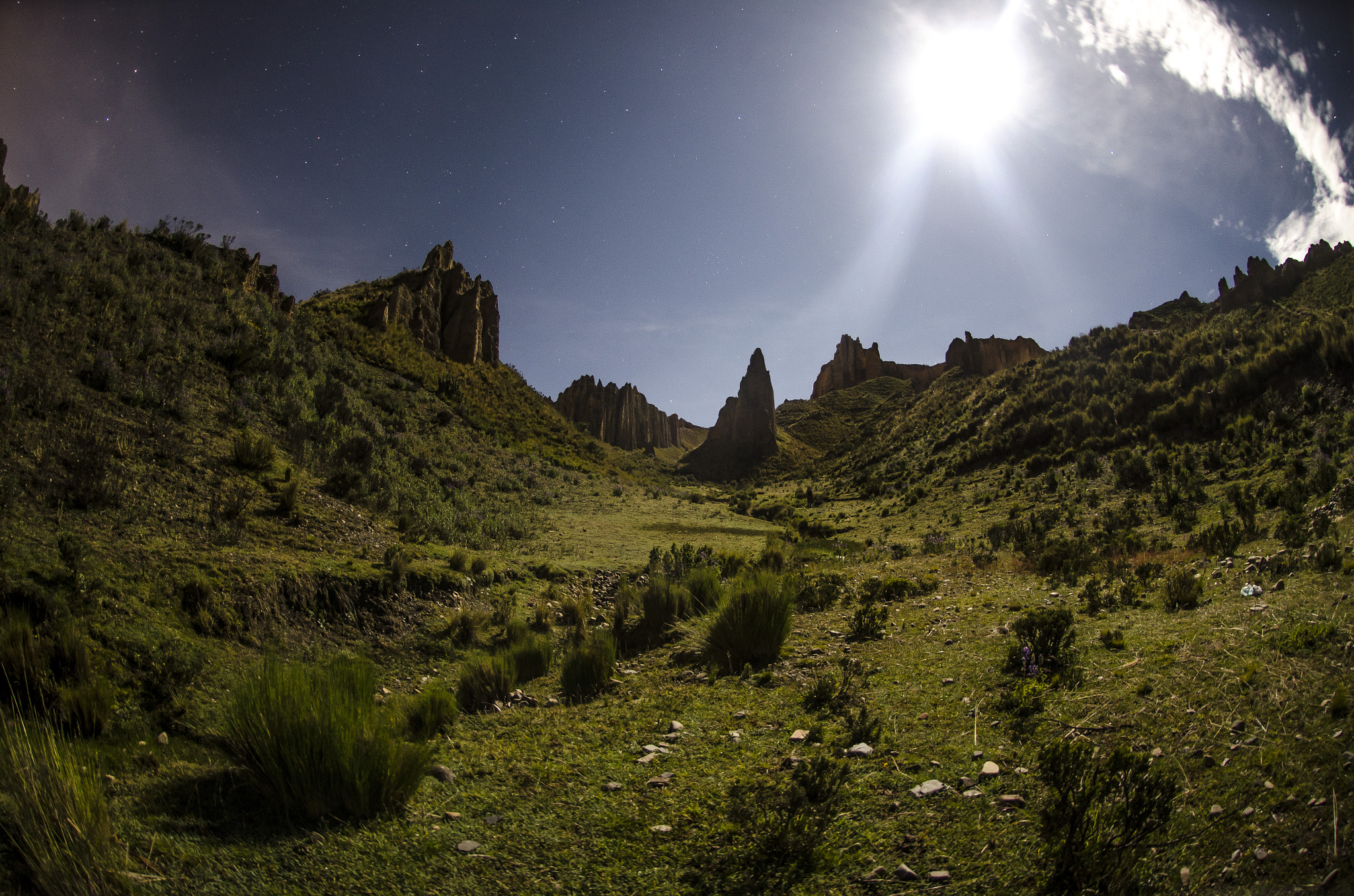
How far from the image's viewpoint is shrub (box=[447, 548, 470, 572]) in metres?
9.86

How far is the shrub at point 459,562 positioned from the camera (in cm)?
986

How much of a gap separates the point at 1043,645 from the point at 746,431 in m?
87.0

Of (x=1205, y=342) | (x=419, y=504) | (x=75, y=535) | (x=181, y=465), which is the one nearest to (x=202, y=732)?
(x=75, y=535)

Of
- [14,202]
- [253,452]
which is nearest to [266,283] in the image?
[14,202]

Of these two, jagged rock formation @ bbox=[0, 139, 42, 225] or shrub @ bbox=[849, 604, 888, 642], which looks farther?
jagged rock formation @ bbox=[0, 139, 42, 225]

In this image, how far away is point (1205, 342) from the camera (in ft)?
82.8

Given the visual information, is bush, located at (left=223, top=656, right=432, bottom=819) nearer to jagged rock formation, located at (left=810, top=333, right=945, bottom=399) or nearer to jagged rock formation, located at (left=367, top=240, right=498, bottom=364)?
jagged rock formation, located at (left=367, top=240, right=498, bottom=364)

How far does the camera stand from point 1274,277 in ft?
158

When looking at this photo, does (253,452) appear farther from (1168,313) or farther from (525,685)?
(1168,313)

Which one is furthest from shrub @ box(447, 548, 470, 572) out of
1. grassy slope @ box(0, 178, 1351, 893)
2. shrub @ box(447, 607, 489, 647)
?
shrub @ box(447, 607, 489, 647)

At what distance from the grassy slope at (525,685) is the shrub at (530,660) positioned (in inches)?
23.4

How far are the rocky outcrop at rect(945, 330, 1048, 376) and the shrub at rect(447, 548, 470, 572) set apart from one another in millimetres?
67785

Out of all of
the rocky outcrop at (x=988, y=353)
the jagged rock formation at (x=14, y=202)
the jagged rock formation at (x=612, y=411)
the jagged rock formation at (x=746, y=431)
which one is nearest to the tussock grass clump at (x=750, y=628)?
the jagged rock formation at (x=14, y=202)

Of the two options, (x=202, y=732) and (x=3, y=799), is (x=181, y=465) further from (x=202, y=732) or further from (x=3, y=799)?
(x=3, y=799)
